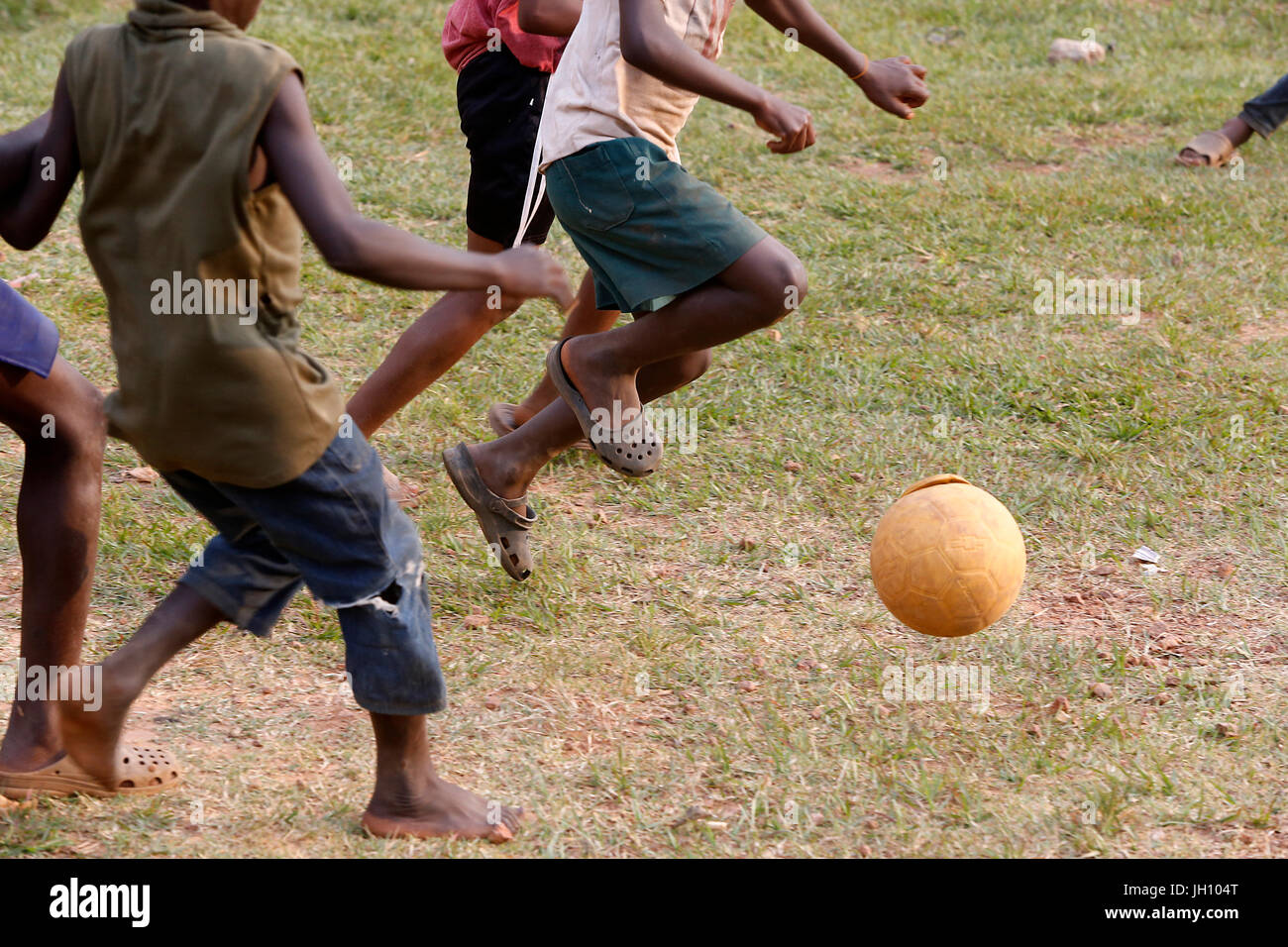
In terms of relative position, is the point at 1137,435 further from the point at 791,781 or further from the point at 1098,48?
the point at 1098,48

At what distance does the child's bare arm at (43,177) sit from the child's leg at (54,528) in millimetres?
316

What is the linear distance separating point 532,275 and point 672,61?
1.11 metres

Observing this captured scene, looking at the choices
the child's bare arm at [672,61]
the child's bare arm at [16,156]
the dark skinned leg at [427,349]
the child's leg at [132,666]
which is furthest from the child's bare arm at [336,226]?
the dark skinned leg at [427,349]

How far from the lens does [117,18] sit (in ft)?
29.5

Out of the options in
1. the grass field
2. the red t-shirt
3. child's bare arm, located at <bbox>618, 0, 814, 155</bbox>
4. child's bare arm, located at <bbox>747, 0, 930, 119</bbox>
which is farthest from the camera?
the red t-shirt

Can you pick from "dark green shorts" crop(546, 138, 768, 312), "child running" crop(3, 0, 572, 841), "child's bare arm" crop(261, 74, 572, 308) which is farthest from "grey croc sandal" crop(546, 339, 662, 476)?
"child's bare arm" crop(261, 74, 572, 308)

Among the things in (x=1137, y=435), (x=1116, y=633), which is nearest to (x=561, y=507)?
(x=1116, y=633)

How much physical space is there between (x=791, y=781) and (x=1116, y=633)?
1.17m

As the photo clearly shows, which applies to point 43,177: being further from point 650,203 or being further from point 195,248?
point 650,203

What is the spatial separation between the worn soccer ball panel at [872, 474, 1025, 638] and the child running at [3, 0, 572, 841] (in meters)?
1.23

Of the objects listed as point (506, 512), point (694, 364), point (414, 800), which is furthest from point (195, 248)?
point (694, 364)

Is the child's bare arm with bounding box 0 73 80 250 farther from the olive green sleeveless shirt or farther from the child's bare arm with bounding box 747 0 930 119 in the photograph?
the child's bare arm with bounding box 747 0 930 119

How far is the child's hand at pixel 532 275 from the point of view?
2.39 m

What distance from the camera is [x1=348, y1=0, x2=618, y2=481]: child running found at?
4.16 m
